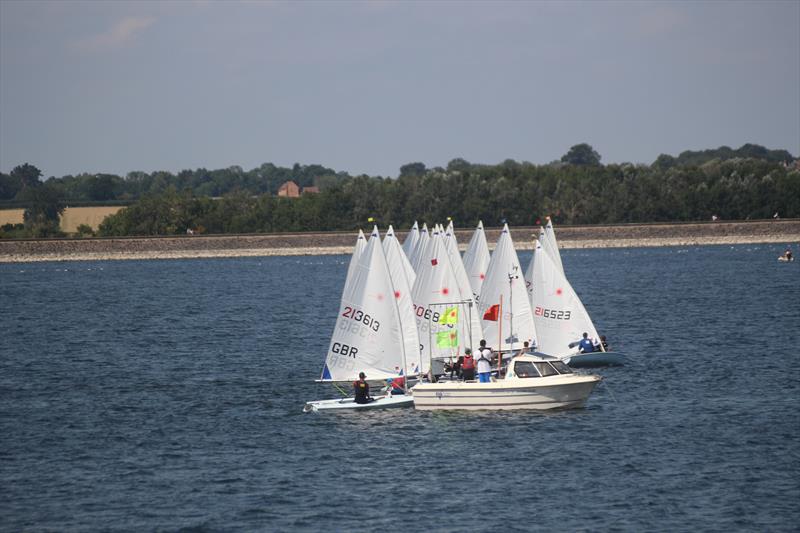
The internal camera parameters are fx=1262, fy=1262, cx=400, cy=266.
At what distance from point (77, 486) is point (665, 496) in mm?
19497

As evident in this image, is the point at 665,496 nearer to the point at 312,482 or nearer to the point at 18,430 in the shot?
the point at 312,482

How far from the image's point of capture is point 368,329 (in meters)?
54.6

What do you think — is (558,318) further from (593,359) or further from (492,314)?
(492,314)

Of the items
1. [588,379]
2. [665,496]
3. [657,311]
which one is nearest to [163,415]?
[588,379]

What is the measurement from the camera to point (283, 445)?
4812 centimetres

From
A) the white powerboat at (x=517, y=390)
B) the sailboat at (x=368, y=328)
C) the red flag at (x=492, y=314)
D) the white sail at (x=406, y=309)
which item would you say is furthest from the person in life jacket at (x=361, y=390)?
the red flag at (x=492, y=314)

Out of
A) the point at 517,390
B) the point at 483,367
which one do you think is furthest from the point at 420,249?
the point at 517,390

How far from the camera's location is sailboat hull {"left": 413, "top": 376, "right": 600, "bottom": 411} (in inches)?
2031

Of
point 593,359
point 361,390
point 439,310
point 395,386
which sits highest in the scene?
point 439,310

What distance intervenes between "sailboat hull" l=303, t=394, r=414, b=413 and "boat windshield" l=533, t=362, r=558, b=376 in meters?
5.53

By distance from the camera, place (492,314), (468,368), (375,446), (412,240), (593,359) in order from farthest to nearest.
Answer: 1. (412,240)
2. (593,359)
3. (492,314)
4. (468,368)
5. (375,446)

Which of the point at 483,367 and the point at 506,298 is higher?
the point at 506,298

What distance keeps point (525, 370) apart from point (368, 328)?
23.5 ft

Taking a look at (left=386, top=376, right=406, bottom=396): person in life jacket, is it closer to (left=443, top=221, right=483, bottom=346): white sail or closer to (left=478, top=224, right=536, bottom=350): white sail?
(left=443, top=221, right=483, bottom=346): white sail
